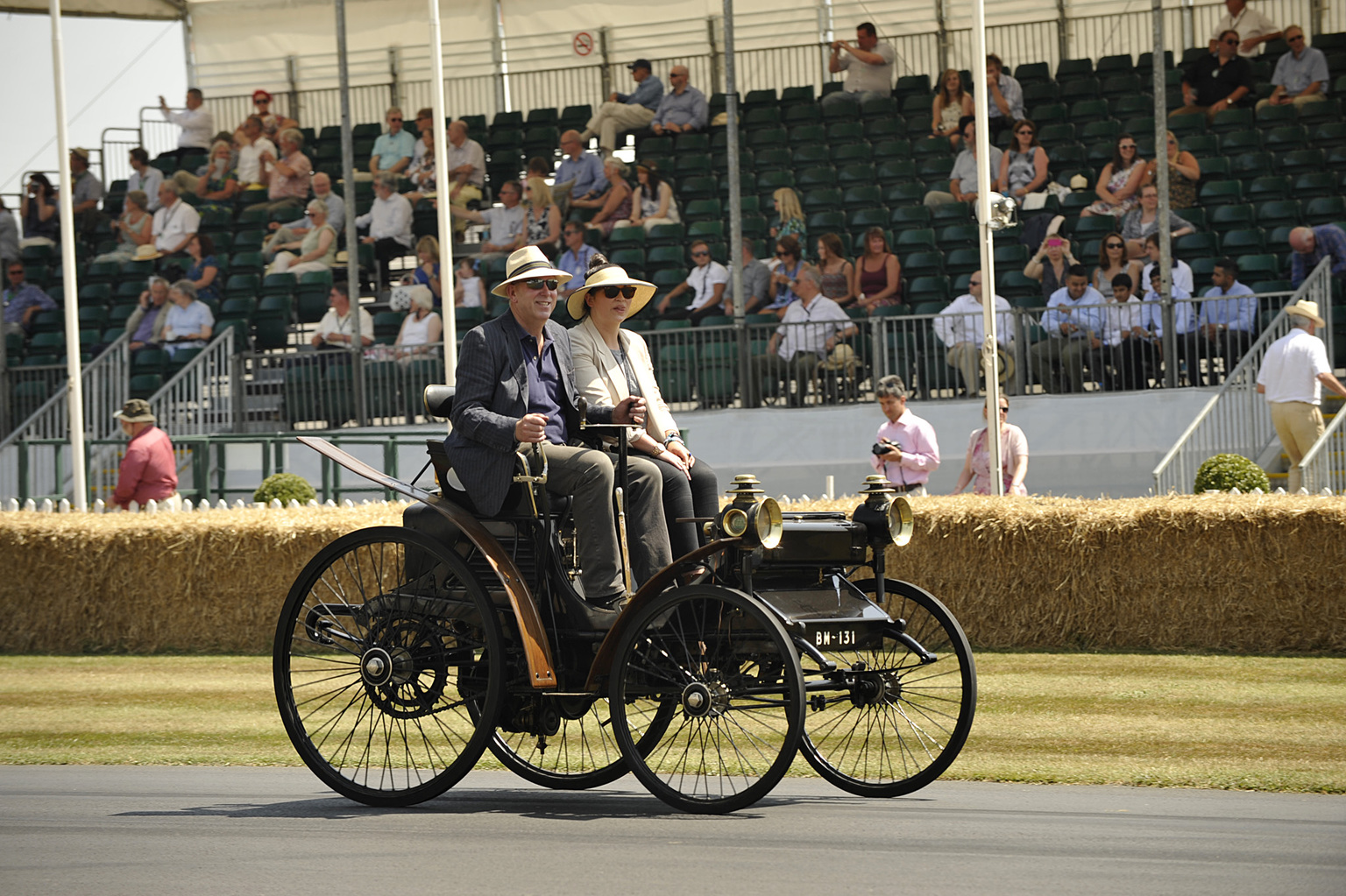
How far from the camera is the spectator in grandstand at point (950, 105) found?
21.6 m

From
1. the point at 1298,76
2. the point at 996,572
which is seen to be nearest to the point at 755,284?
the point at 1298,76

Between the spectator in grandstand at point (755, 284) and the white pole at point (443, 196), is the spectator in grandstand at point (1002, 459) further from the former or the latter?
the spectator in grandstand at point (755, 284)

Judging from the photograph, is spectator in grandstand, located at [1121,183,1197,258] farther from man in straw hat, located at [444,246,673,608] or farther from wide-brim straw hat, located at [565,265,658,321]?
man in straw hat, located at [444,246,673,608]

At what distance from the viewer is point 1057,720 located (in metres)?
7.95

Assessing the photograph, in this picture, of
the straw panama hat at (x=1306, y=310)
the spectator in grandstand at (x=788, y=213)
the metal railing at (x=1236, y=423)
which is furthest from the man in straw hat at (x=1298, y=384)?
the spectator in grandstand at (x=788, y=213)

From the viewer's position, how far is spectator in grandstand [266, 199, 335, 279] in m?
23.6

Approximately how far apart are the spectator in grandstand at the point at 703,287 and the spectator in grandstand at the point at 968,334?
323 centimetres

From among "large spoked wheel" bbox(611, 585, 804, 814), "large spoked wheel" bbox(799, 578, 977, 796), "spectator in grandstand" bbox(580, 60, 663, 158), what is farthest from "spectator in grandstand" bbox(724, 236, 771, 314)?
"large spoked wheel" bbox(611, 585, 804, 814)

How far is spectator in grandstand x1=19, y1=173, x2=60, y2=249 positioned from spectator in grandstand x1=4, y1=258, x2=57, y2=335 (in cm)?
132

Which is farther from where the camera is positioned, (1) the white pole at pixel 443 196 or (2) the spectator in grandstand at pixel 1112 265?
(2) the spectator in grandstand at pixel 1112 265

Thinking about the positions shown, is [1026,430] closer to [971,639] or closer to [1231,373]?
[1231,373]

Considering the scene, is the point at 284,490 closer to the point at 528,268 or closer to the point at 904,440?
the point at 904,440

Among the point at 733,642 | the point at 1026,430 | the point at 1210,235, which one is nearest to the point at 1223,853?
the point at 733,642

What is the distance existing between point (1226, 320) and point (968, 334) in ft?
8.92
